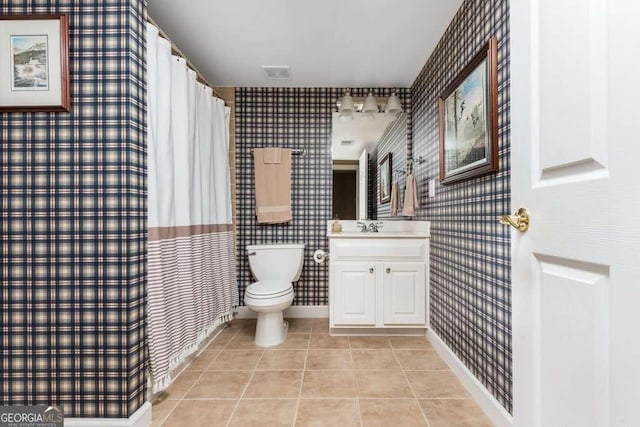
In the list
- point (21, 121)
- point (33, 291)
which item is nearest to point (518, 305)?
point (33, 291)

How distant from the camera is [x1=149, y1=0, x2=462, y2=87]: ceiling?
1.86 m

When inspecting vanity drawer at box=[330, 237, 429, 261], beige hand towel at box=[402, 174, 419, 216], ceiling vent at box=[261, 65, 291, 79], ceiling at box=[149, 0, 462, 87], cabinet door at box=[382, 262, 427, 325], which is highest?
ceiling at box=[149, 0, 462, 87]

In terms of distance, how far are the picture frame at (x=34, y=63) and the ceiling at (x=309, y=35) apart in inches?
25.1

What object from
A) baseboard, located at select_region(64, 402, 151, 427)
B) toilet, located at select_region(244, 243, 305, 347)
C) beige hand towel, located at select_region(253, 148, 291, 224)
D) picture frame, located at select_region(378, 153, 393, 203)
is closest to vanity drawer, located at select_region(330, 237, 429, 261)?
toilet, located at select_region(244, 243, 305, 347)

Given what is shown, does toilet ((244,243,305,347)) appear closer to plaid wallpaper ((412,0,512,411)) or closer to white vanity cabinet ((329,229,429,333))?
white vanity cabinet ((329,229,429,333))

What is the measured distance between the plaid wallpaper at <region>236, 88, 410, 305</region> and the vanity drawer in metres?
0.52

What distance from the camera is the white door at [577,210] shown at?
57cm

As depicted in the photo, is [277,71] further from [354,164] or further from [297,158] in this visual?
[354,164]

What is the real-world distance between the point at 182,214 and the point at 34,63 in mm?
932

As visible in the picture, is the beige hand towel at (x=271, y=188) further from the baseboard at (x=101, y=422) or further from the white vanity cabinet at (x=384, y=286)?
the baseboard at (x=101, y=422)

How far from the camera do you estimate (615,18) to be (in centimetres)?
59

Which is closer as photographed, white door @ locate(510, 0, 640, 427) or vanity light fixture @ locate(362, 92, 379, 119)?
white door @ locate(510, 0, 640, 427)

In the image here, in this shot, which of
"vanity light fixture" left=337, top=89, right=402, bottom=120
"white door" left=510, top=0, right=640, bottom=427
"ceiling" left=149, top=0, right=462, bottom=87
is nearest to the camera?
"white door" left=510, top=0, right=640, bottom=427

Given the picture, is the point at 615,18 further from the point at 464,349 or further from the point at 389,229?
the point at 389,229
